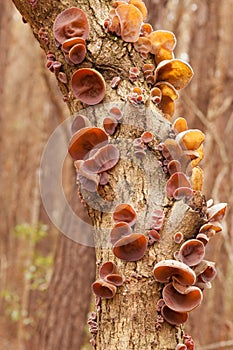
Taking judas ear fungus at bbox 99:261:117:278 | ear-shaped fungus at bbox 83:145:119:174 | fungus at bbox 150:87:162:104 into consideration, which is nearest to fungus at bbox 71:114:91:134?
ear-shaped fungus at bbox 83:145:119:174

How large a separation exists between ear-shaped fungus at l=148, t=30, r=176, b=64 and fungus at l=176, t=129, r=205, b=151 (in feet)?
1.08

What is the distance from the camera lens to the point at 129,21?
2.11 metres

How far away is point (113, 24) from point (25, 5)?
38cm

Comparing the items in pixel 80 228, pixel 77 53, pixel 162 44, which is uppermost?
pixel 80 228

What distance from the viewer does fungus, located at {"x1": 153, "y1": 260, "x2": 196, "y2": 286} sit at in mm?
1862

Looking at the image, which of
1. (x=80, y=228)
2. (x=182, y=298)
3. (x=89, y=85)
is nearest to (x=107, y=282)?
(x=182, y=298)

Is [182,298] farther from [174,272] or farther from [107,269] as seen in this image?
[107,269]

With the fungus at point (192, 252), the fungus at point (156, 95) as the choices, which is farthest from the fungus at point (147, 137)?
the fungus at point (192, 252)

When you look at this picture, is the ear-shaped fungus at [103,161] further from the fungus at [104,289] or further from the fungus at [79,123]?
the fungus at [104,289]

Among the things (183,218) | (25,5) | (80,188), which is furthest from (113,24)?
(183,218)

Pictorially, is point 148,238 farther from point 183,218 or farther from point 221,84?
point 221,84

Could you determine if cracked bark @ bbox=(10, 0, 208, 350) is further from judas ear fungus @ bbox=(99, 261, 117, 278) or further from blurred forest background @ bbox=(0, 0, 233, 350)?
blurred forest background @ bbox=(0, 0, 233, 350)

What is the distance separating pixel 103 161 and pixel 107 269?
35 centimetres

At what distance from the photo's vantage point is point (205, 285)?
2033 millimetres
